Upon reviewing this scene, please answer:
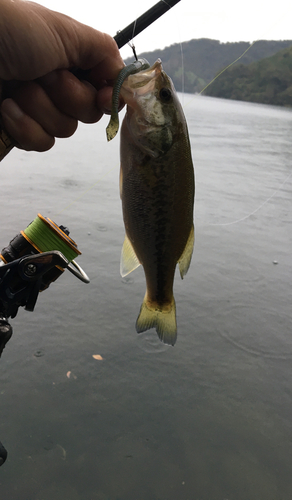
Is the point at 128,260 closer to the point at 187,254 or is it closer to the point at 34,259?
the point at 187,254

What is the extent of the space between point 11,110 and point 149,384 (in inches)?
81.5

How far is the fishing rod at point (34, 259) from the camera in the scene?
1529 mm

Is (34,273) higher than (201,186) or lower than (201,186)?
higher

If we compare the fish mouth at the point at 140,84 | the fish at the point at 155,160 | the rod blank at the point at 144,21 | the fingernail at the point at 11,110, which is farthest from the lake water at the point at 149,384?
the rod blank at the point at 144,21

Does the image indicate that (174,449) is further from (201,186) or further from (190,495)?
(201,186)

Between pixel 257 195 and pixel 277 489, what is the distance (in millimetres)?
6104

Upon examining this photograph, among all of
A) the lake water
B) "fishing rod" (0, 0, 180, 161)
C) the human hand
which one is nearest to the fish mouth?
the human hand

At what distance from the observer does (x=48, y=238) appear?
172 centimetres

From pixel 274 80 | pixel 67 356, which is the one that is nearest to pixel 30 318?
pixel 67 356

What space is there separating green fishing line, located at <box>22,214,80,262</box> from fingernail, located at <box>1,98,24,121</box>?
444 millimetres

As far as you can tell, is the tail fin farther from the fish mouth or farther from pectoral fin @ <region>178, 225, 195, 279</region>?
the fish mouth

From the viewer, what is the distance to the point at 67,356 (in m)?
2.87

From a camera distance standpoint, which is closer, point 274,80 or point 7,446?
point 7,446

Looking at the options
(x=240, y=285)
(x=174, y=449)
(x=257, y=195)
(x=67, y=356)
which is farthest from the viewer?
(x=257, y=195)
